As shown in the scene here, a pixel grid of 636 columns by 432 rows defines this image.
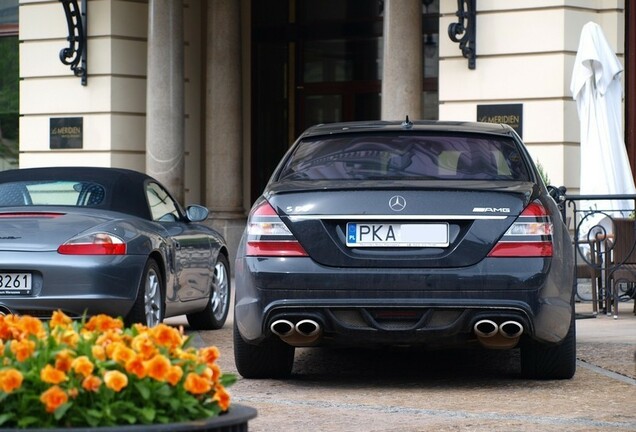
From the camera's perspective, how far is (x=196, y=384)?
160 inches

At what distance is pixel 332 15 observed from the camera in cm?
→ 2147

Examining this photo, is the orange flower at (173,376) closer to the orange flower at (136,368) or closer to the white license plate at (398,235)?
the orange flower at (136,368)

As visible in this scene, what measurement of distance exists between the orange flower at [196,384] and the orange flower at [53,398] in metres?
0.34

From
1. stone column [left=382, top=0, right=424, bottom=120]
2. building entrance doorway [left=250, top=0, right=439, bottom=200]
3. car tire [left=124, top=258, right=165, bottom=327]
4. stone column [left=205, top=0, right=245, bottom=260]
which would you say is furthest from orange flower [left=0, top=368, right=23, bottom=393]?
building entrance doorway [left=250, top=0, right=439, bottom=200]

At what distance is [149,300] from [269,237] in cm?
247

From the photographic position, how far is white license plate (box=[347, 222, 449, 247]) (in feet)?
25.4

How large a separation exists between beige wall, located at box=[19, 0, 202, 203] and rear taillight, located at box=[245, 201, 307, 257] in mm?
12188

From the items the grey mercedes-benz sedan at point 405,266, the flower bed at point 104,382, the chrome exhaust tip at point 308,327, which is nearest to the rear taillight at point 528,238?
the grey mercedes-benz sedan at point 405,266

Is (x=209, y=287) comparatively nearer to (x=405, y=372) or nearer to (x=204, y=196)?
(x=405, y=372)

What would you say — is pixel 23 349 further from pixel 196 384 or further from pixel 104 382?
pixel 196 384

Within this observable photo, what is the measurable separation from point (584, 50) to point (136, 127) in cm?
726

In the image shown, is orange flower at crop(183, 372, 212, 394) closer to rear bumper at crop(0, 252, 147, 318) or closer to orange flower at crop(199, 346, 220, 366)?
orange flower at crop(199, 346, 220, 366)

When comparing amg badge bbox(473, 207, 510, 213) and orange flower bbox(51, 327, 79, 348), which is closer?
orange flower bbox(51, 327, 79, 348)

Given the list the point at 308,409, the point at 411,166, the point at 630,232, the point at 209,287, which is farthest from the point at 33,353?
the point at 630,232
